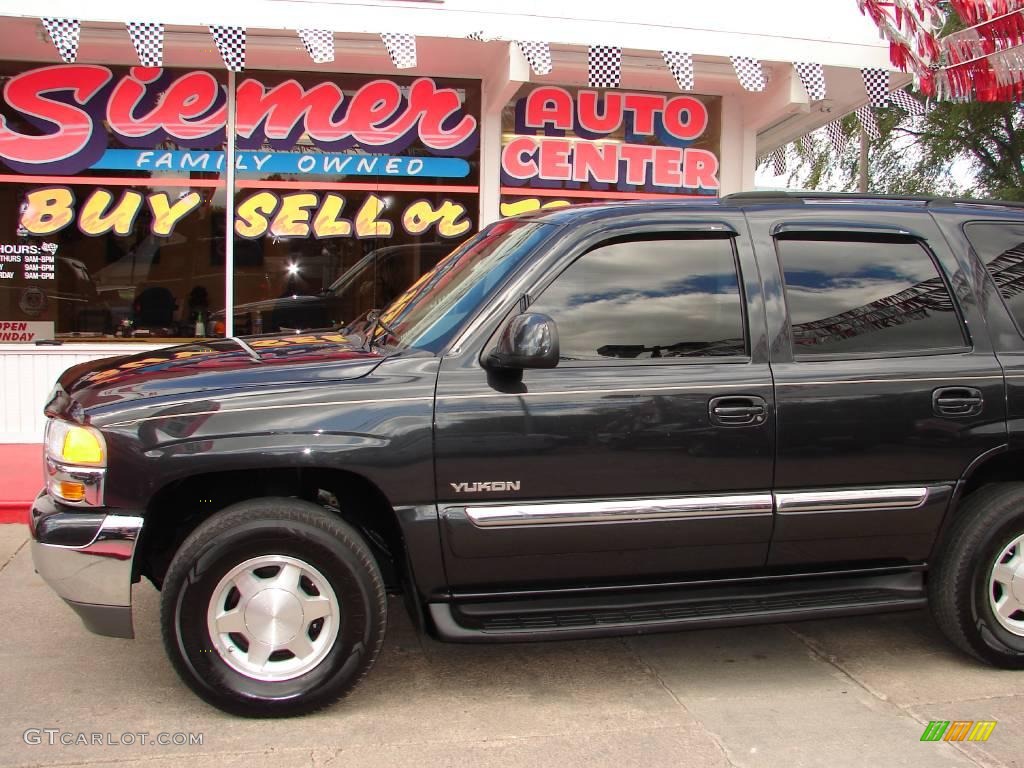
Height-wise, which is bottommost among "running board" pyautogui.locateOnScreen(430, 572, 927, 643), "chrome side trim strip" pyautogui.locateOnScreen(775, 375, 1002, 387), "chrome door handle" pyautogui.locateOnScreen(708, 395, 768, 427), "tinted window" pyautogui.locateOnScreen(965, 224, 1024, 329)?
"running board" pyautogui.locateOnScreen(430, 572, 927, 643)

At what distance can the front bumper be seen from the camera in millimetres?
3312

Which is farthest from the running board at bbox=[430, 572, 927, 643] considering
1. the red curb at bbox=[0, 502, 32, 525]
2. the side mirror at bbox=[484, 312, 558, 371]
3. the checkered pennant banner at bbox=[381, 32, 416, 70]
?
the checkered pennant banner at bbox=[381, 32, 416, 70]

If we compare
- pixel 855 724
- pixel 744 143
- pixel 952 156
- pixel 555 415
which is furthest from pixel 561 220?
pixel 952 156

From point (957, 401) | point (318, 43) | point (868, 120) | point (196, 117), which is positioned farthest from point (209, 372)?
point (868, 120)

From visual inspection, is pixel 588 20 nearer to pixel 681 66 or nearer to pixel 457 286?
pixel 681 66

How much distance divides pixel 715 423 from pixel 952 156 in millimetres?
18865

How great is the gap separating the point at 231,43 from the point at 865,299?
5.37 meters

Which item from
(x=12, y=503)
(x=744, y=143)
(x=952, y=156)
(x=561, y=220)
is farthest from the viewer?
(x=952, y=156)

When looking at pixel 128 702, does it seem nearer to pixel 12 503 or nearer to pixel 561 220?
pixel 561 220

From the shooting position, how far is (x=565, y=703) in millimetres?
3684

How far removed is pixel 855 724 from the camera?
11.6ft

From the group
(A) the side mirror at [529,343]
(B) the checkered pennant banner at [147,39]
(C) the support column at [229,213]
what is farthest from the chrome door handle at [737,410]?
(C) the support column at [229,213]

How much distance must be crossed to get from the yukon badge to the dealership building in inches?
192

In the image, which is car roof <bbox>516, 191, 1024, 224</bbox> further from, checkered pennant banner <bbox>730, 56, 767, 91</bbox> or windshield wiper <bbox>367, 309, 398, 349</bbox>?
checkered pennant banner <bbox>730, 56, 767, 91</bbox>
